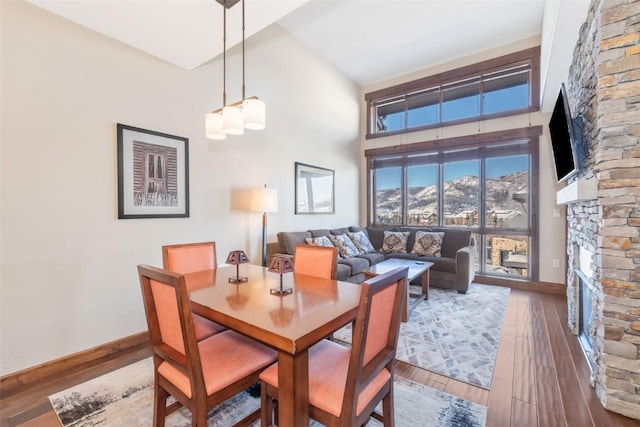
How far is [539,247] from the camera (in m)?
4.50

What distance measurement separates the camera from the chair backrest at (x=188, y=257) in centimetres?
217

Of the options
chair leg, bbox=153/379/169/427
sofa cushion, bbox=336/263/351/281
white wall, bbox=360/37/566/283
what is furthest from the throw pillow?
white wall, bbox=360/37/566/283

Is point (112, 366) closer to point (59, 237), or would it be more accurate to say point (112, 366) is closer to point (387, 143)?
point (59, 237)

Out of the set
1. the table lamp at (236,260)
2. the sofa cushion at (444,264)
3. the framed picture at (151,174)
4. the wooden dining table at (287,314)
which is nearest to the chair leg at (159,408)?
the wooden dining table at (287,314)

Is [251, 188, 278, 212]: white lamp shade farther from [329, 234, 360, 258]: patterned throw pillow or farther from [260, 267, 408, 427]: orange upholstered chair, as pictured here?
[260, 267, 408, 427]: orange upholstered chair

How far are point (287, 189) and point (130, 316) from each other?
252cm

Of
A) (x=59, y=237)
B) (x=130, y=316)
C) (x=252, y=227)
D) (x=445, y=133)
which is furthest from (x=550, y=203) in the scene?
(x=59, y=237)

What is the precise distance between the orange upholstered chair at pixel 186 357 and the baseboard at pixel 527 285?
4517 mm

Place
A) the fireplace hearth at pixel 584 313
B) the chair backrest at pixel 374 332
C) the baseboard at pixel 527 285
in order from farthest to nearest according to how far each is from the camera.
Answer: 1. the baseboard at pixel 527 285
2. the fireplace hearth at pixel 584 313
3. the chair backrest at pixel 374 332

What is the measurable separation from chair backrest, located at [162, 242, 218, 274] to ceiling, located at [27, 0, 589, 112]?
177 centimetres

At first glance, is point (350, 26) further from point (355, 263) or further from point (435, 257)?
point (435, 257)

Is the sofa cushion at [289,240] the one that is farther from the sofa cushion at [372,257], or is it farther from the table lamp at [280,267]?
the table lamp at [280,267]

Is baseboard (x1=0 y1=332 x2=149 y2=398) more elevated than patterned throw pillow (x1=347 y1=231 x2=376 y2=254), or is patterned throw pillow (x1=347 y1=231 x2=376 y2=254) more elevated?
patterned throw pillow (x1=347 y1=231 x2=376 y2=254)

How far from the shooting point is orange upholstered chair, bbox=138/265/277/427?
1210mm
